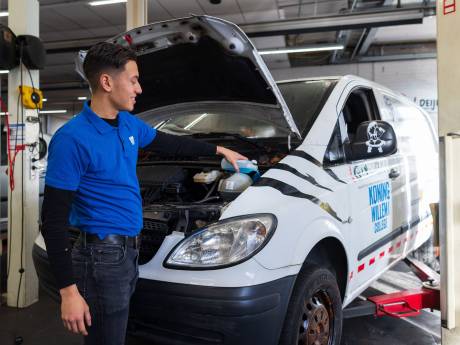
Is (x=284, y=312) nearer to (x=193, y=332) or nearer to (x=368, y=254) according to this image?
(x=193, y=332)

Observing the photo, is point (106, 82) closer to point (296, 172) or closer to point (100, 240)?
point (100, 240)

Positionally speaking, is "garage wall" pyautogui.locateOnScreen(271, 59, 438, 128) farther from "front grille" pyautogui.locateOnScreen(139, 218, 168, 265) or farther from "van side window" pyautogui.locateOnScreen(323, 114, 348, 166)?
"front grille" pyautogui.locateOnScreen(139, 218, 168, 265)

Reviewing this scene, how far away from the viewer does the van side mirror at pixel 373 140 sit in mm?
2426

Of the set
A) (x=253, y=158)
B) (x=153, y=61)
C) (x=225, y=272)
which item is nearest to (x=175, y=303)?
(x=225, y=272)

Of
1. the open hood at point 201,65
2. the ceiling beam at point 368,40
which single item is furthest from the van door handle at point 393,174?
the ceiling beam at point 368,40

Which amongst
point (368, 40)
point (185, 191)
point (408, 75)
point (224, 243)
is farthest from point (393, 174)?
point (408, 75)

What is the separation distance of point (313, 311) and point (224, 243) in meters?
0.64

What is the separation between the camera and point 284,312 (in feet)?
5.66

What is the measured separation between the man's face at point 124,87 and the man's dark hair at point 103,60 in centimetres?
2

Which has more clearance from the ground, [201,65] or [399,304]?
[201,65]

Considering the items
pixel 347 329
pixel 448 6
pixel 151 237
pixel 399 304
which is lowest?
A: pixel 347 329

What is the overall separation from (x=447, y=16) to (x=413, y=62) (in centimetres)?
1142

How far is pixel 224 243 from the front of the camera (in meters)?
1.72

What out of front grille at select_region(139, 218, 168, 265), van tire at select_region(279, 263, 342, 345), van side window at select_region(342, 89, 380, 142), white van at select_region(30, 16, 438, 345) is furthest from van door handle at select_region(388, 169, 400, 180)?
front grille at select_region(139, 218, 168, 265)
